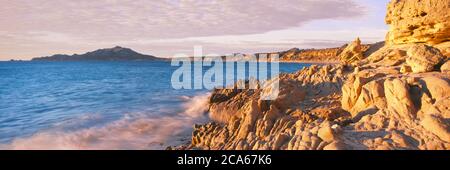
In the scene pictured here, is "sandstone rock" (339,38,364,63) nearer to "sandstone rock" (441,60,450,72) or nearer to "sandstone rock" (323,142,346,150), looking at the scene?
"sandstone rock" (441,60,450,72)

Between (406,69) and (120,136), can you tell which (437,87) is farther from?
(120,136)

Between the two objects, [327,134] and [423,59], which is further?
[423,59]

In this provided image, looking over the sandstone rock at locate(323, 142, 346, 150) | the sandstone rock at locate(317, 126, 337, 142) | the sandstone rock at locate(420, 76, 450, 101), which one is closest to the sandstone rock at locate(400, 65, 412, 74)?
the sandstone rock at locate(420, 76, 450, 101)

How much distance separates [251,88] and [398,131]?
32.7 feet

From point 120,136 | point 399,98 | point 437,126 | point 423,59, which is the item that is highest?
point 423,59

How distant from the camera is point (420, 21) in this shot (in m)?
14.2

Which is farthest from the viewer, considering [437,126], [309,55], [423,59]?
A: [309,55]

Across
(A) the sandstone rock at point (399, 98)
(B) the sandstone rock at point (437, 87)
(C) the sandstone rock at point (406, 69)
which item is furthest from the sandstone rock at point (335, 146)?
(C) the sandstone rock at point (406, 69)

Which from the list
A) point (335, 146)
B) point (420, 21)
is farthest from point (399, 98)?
point (420, 21)

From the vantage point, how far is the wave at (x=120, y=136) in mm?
12148

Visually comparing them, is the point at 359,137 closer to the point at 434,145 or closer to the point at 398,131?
the point at 398,131

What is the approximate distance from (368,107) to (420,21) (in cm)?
768

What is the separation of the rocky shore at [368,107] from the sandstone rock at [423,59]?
26 millimetres

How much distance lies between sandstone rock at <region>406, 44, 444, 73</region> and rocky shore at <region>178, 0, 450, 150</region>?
0.03 m
